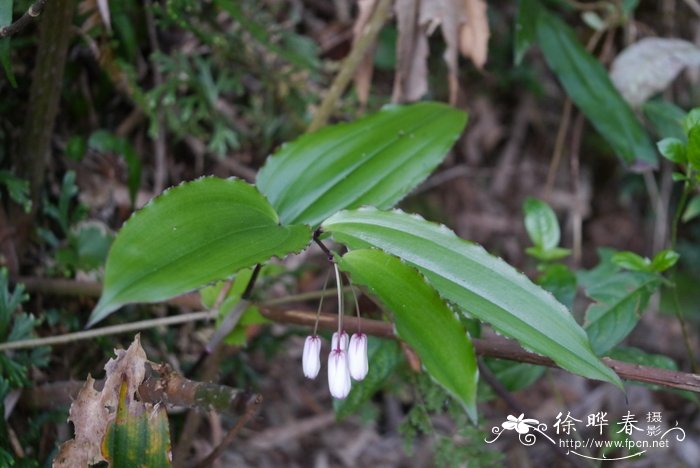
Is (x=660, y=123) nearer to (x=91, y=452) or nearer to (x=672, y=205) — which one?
(x=672, y=205)

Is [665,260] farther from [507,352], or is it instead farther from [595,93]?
[595,93]

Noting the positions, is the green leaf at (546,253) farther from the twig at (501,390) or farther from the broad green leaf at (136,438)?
the broad green leaf at (136,438)

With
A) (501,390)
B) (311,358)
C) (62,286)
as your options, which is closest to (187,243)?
(311,358)

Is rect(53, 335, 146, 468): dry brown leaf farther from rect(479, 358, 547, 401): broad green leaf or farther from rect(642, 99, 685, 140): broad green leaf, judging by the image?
rect(642, 99, 685, 140): broad green leaf

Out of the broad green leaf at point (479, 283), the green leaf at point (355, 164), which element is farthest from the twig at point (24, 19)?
the broad green leaf at point (479, 283)

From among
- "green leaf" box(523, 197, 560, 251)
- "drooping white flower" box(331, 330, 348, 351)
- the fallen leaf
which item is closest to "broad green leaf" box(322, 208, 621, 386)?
"drooping white flower" box(331, 330, 348, 351)
